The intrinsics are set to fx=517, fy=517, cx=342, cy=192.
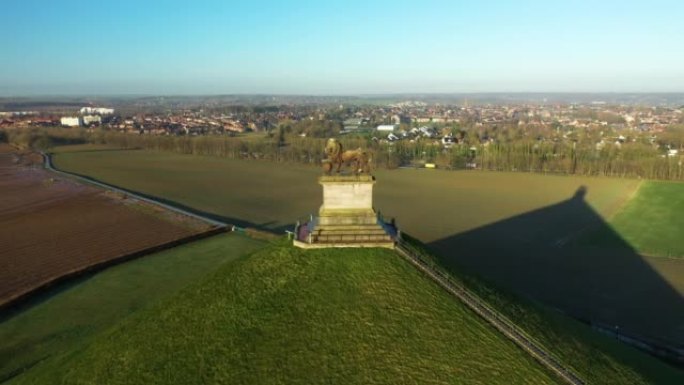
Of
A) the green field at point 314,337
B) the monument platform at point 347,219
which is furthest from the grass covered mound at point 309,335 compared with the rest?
the monument platform at point 347,219

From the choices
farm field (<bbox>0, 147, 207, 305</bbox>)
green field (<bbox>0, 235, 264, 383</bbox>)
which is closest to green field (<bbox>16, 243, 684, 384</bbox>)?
green field (<bbox>0, 235, 264, 383</bbox>)

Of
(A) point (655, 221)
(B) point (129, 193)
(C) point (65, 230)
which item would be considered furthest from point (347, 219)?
(B) point (129, 193)

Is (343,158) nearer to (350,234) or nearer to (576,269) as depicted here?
(350,234)

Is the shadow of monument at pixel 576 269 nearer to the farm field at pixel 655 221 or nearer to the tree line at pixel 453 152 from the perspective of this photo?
the farm field at pixel 655 221

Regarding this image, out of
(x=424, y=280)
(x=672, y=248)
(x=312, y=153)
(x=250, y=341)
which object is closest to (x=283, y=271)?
(x=250, y=341)

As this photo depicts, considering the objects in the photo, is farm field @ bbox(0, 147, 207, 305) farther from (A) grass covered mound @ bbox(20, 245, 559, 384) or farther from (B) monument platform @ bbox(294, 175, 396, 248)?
(B) monument platform @ bbox(294, 175, 396, 248)
